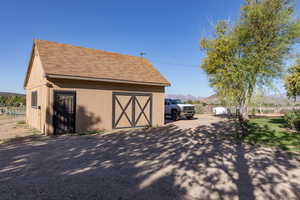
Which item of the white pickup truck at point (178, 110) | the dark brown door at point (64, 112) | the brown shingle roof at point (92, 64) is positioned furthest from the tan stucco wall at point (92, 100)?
the white pickup truck at point (178, 110)

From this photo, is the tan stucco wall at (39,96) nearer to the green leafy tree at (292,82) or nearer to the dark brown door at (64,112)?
the dark brown door at (64,112)

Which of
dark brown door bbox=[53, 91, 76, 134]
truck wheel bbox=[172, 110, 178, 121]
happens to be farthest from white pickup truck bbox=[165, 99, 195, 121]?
dark brown door bbox=[53, 91, 76, 134]

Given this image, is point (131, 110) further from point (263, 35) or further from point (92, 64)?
point (263, 35)

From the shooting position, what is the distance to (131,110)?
11.6 m

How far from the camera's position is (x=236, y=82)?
917 cm

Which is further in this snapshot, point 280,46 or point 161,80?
point 280,46

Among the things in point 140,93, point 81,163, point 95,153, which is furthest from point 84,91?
point 81,163

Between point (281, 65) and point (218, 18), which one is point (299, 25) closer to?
point (281, 65)

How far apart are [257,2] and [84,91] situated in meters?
15.7

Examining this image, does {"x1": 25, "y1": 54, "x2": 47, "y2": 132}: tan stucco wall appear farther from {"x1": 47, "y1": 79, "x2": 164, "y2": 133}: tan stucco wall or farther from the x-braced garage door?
the x-braced garage door

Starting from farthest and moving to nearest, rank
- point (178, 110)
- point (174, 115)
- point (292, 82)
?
1. point (174, 115)
2. point (178, 110)
3. point (292, 82)

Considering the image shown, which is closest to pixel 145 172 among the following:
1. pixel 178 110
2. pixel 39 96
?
pixel 39 96

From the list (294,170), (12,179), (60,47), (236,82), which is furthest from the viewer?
(60,47)

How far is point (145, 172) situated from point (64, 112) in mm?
6775
